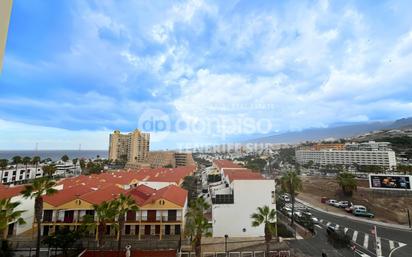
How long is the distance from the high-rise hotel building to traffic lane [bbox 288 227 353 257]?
127 m

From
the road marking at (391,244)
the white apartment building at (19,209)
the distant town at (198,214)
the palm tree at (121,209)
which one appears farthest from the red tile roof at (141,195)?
the road marking at (391,244)

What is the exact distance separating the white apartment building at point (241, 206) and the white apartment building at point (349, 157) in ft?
314

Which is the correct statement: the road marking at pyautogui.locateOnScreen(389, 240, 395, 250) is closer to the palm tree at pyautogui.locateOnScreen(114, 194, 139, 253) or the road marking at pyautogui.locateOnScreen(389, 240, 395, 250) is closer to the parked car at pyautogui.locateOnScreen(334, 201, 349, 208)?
the parked car at pyautogui.locateOnScreen(334, 201, 349, 208)

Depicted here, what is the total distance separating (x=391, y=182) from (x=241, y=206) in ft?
129

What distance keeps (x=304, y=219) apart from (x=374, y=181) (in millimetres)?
24868

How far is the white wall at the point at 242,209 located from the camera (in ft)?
112

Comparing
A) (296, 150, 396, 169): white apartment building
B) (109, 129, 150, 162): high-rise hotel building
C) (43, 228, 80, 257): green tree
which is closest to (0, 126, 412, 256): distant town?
(43, 228, 80, 257): green tree

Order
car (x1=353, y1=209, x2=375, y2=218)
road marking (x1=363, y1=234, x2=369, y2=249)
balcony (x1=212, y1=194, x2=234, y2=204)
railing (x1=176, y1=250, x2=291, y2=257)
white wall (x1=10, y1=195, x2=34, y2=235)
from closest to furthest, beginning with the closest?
railing (x1=176, y1=250, x2=291, y2=257), road marking (x1=363, y1=234, x2=369, y2=249), white wall (x1=10, y1=195, x2=34, y2=235), balcony (x1=212, y1=194, x2=234, y2=204), car (x1=353, y1=209, x2=375, y2=218)

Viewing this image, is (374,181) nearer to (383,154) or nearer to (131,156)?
(383,154)

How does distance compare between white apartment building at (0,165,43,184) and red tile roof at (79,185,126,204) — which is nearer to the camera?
red tile roof at (79,185,126,204)

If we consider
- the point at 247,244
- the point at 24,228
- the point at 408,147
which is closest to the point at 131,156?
the point at 24,228

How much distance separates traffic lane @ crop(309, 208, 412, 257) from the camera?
30.8m

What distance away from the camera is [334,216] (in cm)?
4894

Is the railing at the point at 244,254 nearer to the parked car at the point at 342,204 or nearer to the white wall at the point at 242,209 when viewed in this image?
the white wall at the point at 242,209
